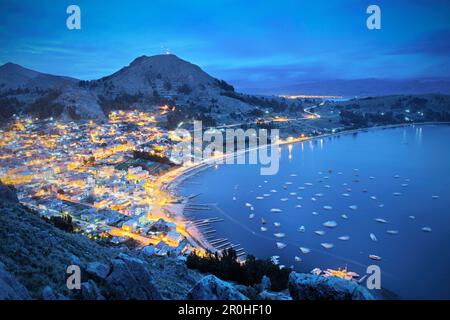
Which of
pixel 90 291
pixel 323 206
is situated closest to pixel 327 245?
pixel 323 206

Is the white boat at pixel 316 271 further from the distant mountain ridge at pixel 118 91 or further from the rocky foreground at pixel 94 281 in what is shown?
the distant mountain ridge at pixel 118 91

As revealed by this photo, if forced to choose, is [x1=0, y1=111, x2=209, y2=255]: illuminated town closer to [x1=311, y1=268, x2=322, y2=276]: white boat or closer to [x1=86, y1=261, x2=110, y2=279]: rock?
[x1=311, y1=268, x2=322, y2=276]: white boat

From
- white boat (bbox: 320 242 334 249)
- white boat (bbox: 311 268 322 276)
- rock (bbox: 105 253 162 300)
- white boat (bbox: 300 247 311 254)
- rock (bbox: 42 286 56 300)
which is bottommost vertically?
white boat (bbox: 311 268 322 276)

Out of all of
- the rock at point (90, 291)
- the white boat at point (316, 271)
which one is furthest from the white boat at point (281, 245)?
the rock at point (90, 291)

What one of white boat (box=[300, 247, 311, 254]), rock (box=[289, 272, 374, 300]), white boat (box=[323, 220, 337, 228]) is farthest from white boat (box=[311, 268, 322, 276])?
rock (box=[289, 272, 374, 300])

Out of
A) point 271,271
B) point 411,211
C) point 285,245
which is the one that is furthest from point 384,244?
point 271,271

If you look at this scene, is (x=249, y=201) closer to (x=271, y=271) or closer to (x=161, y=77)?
(x=271, y=271)

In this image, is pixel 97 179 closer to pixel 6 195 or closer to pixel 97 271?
pixel 6 195
